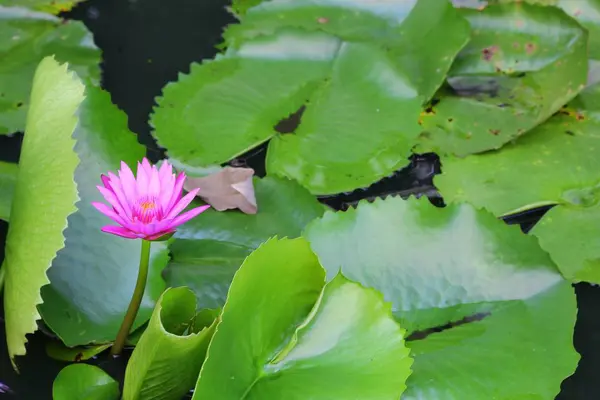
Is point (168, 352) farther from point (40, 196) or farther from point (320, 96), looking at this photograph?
point (320, 96)

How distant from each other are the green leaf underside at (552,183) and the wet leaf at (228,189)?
363 mm

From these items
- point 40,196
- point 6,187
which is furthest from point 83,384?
point 6,187

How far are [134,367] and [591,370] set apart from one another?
2.23ft

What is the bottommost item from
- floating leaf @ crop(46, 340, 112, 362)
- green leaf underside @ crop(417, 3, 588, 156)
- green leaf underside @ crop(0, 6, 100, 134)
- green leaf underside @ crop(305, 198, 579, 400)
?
green leaf underside @ crop(417, 3, 588, 156)

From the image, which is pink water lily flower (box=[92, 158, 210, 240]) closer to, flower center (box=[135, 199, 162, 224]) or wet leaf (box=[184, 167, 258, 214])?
flower center (box=[135, 199, 162, 224])

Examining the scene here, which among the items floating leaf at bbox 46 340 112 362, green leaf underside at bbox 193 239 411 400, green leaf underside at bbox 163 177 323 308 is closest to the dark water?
floating leaf at bbox 46 340 112 362

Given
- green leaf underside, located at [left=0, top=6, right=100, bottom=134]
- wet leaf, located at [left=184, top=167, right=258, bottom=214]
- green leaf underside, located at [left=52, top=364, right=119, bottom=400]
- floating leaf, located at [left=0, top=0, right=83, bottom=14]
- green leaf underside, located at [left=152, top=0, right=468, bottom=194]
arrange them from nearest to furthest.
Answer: green leaf underside, located at [left=52, top=364, right=119, bottom=400], wet leaf, located at [left=184, top=167, right=258, bottom=214], green leaf underside, located at [left=152, top=0, right=468, bottom=194], green leaf underside, located at [left=0, top=6, right=100, bottom=134], floating leaf, located at [left=0, top=0, right=83, bottom=14]

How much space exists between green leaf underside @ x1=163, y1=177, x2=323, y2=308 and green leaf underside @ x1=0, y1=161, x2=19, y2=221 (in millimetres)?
249

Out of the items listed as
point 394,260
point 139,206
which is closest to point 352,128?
point 394,260

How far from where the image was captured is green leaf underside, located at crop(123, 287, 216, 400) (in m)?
0.67

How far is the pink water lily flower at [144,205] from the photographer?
671mm

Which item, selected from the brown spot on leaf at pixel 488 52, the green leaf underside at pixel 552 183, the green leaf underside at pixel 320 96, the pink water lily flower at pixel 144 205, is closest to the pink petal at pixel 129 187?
the pink water lily flower at pixel 144 205

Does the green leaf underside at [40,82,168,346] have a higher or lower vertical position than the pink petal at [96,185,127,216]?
lower

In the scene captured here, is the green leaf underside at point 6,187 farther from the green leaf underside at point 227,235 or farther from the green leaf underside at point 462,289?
the green leaf underside at point 462,289
